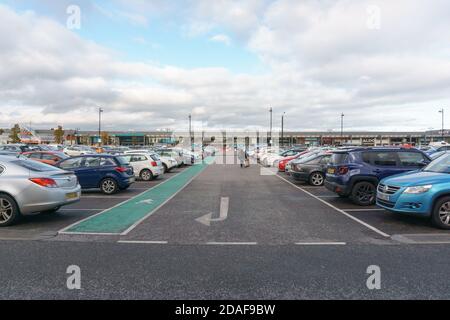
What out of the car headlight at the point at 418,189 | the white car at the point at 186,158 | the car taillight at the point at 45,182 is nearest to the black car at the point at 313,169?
the car headlight at the point at 418,189

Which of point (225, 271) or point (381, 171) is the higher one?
point (381, 171)

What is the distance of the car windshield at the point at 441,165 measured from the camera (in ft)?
24.9

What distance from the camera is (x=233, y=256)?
208 inches

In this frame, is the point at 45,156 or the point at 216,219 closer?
the point at 216,219

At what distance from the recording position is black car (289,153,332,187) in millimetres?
15109

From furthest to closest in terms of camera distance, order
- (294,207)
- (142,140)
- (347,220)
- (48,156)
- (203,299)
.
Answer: (142,140) → (48,156) → (294,207) → (347,220) → (203,299)

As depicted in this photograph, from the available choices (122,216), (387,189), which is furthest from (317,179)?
(122,216)

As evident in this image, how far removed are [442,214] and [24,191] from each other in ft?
29.6

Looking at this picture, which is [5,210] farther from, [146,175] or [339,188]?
[146,175]

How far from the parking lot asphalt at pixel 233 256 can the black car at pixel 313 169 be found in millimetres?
5895

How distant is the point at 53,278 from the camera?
436cm

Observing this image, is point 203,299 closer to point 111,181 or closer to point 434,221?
point 434,221

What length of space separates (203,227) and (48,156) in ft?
49.6

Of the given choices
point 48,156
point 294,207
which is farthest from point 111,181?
point 48,156
